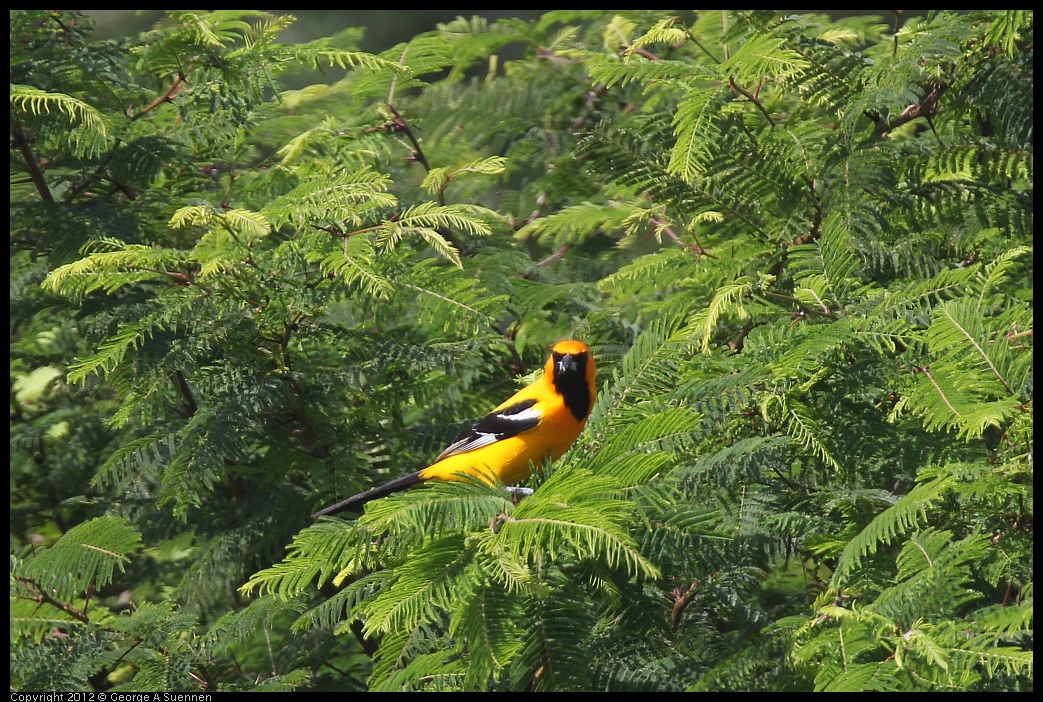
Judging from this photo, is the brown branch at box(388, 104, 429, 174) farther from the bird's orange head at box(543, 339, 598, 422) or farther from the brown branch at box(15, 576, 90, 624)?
the brown branch at box(15, 576, 90, 624)

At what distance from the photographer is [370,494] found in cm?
313

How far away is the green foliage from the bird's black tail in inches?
3.7

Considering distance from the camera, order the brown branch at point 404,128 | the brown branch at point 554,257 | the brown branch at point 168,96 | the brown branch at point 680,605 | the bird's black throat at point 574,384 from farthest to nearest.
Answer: the brown branch at point 554,257 < the brown branch at point 404,128 < the brown branch at point 168,96 < the bird's black throat at point 574,384 < the brown branch at point 680,605

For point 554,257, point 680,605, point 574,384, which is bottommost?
point 680,605

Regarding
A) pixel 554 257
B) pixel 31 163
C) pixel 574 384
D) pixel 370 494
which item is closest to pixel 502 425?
pixel 574 384

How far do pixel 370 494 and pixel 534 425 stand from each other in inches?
26.0

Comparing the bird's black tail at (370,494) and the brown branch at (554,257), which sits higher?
the brown branch at (554,257)

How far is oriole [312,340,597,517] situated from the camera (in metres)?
3.33

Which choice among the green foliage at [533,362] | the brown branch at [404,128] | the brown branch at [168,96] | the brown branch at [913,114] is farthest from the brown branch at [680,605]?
the brown branch at [168,96]

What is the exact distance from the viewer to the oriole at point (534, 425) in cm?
333

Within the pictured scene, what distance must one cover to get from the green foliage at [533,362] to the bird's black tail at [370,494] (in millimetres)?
94

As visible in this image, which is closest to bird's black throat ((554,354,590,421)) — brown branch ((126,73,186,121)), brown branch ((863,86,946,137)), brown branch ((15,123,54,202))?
brown branch ((863,86,946,137))

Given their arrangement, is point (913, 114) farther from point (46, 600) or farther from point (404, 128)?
point (46, 600)

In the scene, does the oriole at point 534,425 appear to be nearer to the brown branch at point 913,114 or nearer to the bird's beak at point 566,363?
the bird's beak at point 566,363
